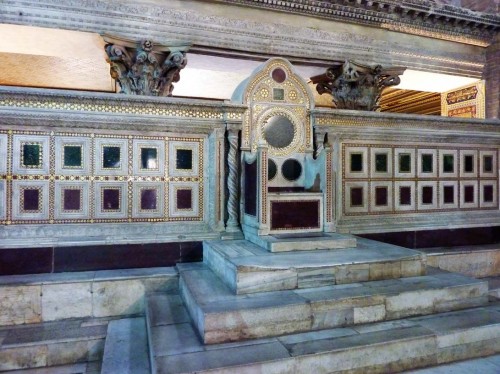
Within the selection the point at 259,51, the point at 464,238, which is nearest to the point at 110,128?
the point at 259,51

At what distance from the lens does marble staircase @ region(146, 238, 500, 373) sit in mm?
2691

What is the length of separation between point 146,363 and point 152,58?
5637 mm

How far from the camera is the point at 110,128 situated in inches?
182

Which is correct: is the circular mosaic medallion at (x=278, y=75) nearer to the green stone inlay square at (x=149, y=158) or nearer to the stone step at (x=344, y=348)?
the green stone inlay square at (x=149, y=158)

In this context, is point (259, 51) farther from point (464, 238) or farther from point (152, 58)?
point (464, 238)

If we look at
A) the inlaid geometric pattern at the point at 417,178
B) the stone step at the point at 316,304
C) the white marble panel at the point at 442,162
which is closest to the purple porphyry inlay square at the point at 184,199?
the stone step at the point at 316,304

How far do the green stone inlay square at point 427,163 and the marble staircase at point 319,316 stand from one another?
2.56 meters

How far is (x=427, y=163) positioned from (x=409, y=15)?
15.0 feet

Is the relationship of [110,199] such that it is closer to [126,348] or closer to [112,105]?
[112,105]

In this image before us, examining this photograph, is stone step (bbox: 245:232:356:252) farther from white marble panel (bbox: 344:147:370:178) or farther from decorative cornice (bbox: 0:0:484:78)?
decorative cornice (bbox: 0:0:484:78)

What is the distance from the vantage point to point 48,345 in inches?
130

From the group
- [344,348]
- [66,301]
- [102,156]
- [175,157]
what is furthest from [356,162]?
[66,301]

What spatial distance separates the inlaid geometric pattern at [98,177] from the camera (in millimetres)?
4348

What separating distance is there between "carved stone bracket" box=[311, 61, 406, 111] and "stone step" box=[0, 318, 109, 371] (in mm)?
6991
